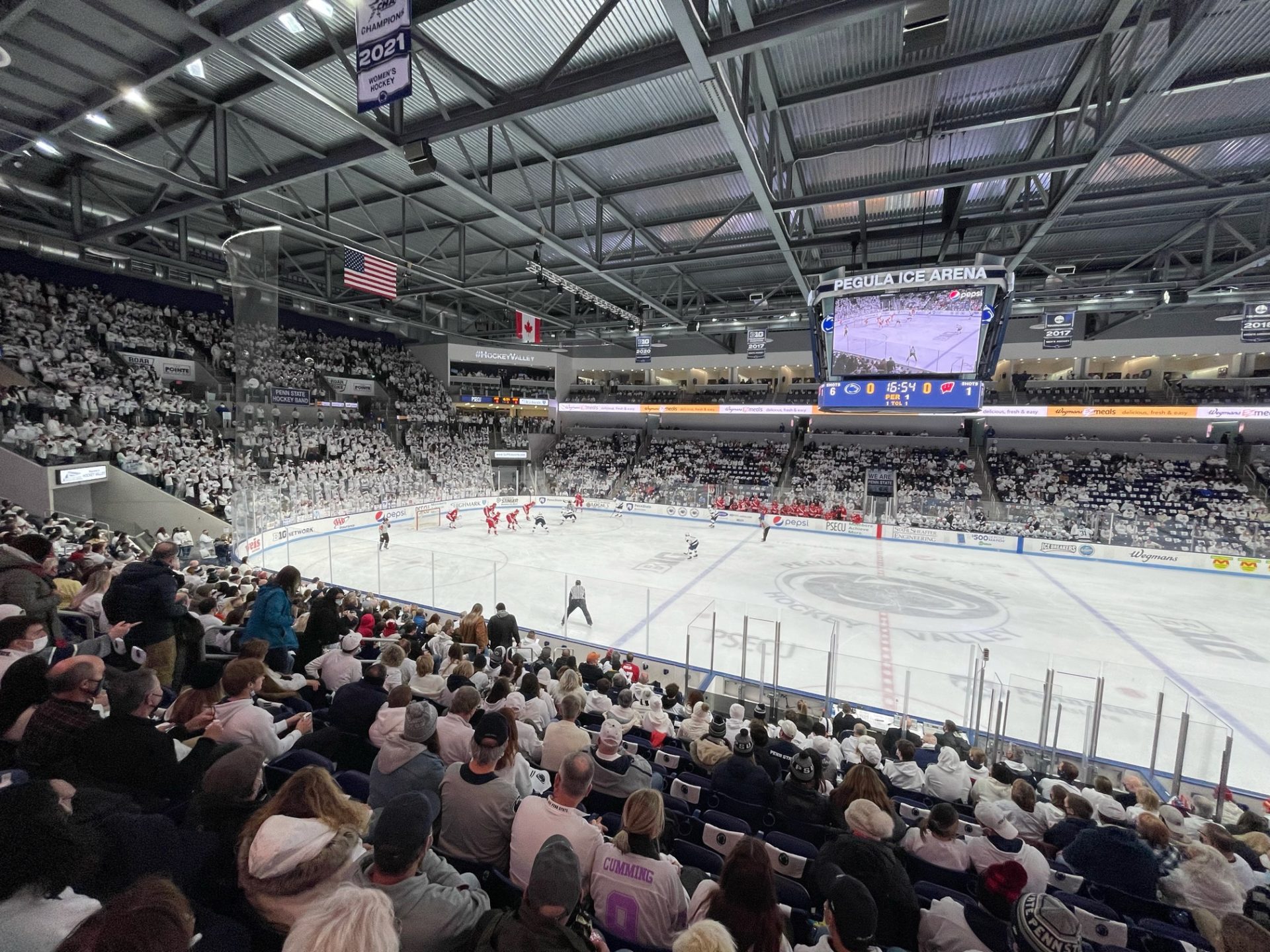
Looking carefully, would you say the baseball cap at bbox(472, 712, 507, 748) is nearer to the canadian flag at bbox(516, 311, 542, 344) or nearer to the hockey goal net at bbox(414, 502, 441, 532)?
the canadian flag at bbox(516, 311, 542, 344)

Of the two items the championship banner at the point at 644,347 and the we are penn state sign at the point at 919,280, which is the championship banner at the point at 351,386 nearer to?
the championship banner at the point at 644,347

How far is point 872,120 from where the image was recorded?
991 cm

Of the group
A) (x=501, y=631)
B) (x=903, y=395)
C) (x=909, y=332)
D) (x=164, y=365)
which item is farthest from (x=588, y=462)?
(x=501, y=631)

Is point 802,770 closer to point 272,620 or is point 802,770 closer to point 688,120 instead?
point 272,620

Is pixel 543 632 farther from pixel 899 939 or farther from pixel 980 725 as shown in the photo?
pixel 899 939

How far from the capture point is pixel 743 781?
411 centimetres

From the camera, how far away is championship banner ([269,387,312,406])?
1927 centimetres

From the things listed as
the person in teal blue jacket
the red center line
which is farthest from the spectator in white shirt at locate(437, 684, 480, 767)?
the red center line

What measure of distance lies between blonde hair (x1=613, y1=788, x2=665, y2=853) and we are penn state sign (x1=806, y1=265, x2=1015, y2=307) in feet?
34.7

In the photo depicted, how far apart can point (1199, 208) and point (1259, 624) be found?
11083mm

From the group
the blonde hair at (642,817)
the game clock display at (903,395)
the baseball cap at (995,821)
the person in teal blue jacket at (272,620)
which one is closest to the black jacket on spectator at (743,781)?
the baseball cap at (995,821)

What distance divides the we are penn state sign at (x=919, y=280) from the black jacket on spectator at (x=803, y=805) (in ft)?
31.1

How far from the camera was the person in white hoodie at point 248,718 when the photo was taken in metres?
3.31

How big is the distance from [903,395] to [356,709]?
11.0 m
